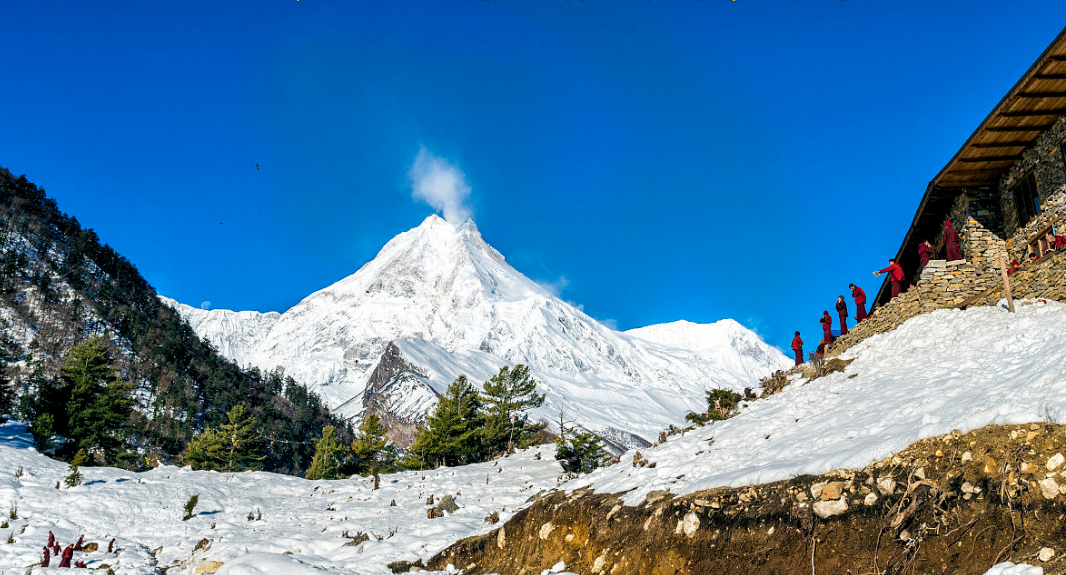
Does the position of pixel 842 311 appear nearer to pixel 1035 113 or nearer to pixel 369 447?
pixel 1035 113

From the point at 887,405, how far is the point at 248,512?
20904 millimetres

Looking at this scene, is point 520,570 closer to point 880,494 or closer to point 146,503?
point 880,494

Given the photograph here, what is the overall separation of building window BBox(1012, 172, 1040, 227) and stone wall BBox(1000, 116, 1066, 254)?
0.35 feet

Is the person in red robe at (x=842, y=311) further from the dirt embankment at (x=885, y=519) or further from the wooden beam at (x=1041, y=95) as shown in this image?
the dirt embankment at (x=885, y=519)

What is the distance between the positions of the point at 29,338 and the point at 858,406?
11538cm

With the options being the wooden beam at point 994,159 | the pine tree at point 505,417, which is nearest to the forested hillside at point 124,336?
the pine tree at point 505,417

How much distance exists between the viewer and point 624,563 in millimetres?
9953

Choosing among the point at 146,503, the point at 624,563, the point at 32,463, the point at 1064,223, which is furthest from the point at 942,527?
the point at 32,463

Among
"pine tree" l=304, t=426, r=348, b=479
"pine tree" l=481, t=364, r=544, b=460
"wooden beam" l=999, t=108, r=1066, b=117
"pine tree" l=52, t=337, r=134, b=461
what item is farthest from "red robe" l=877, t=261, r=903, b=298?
"pine tree" l=304, t=426, r=348, b=479

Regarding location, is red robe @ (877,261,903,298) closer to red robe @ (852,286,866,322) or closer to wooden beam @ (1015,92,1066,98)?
red robe @ (852,286,866,322)

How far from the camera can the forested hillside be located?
90500 mm

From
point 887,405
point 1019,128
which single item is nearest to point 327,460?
point 887,405

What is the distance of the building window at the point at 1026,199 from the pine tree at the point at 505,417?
32.5 metres

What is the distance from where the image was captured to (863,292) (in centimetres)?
1947
